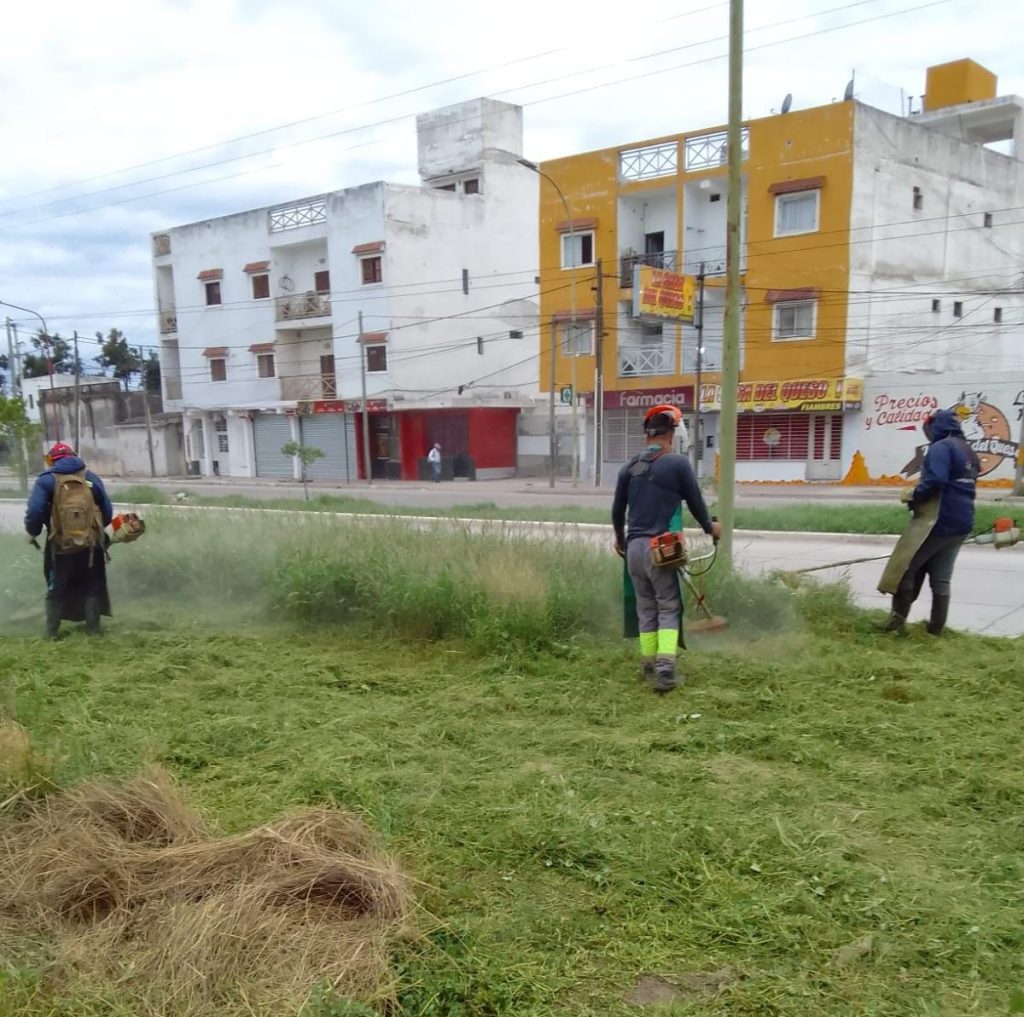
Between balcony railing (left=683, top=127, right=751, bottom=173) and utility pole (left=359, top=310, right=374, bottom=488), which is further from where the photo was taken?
utility pole (left=359, top=310, right=374, bottom=488)

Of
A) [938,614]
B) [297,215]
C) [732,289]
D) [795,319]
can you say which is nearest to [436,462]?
[297,215]

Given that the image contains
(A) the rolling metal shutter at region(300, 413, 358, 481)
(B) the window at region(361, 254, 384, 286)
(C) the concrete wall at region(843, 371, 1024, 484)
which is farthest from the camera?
(A) the rolling metal shutter at region(300, 413, 358, 481)

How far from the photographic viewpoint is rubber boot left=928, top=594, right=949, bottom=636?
653 centimetres

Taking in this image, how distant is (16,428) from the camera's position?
25.8 meters

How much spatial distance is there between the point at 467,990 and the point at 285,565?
5.76 m

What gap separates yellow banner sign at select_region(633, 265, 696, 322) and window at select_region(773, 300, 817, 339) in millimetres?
3721

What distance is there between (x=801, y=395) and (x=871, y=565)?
1737 cm

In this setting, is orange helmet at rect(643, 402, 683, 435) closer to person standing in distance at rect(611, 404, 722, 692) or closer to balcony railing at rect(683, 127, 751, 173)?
person standing in distance at rect(611, 404, 722, 692)

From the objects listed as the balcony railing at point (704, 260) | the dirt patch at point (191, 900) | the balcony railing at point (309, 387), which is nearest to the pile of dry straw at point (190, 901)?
the dirt patch at point (191, 900)

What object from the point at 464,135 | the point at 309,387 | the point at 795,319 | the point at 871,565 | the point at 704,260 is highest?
the point at 464,135

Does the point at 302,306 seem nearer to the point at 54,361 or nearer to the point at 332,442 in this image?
the point at 332,442

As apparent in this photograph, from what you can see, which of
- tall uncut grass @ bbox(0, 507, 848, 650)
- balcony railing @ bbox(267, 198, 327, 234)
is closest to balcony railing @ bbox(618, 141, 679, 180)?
balcony railing @ bbox(267, 198, 327, 234)

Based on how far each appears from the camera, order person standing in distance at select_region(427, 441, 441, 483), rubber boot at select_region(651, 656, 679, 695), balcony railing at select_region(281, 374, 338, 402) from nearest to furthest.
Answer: rubber boot at select_region(651, 656, 679, 695) → person standing in distance at select_region(427, 441, 441, 483) → balcony railing at select_region(281, 374, 338, 402)

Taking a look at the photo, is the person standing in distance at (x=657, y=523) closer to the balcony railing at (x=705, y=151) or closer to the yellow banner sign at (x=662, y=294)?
the yellow banner sign at (x=662, y=294)
